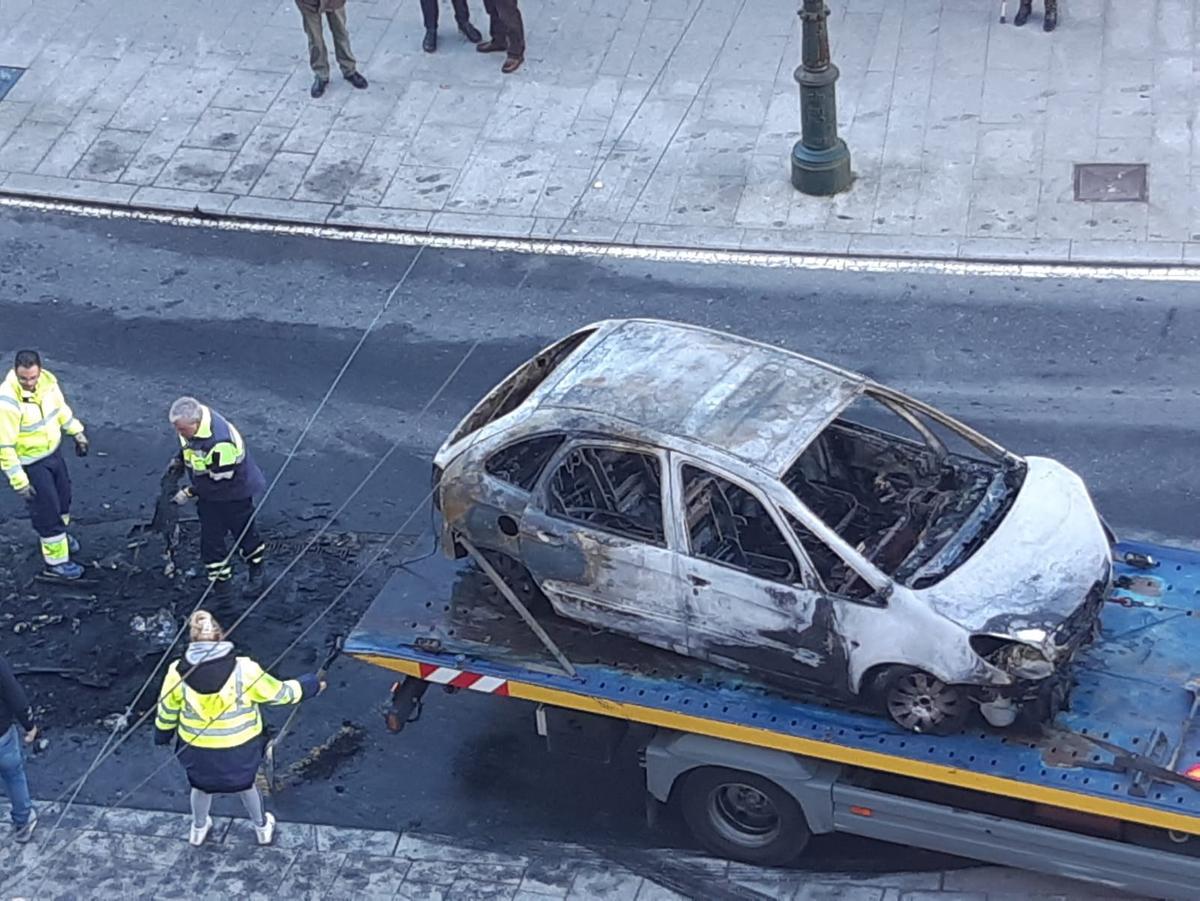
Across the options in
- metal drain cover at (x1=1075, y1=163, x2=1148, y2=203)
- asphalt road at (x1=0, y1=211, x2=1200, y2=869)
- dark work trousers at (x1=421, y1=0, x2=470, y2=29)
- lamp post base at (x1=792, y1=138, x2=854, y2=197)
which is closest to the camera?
asphalt road at (x1=0, y1=211, x2=1200, y2=869)

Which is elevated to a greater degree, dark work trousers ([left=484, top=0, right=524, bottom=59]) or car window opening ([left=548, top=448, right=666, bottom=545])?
car window opening ([left=548, top=448, right=666, bottom=545])

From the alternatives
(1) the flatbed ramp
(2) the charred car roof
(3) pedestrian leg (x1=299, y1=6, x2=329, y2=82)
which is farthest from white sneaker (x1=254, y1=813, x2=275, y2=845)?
(3) pedestrian leg (x1=299, y1=6, x2=329, y2=82)

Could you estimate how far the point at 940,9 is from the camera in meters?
18.2

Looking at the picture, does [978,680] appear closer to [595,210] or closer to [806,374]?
[806,374]

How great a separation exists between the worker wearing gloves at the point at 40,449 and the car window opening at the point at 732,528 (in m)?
4.34

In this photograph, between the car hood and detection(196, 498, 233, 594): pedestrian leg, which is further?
detection(196, 498, 233, 594): pedestrian leg

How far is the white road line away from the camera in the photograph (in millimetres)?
14664

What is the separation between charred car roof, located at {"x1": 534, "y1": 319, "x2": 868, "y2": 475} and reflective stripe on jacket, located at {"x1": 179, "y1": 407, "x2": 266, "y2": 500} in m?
2.34

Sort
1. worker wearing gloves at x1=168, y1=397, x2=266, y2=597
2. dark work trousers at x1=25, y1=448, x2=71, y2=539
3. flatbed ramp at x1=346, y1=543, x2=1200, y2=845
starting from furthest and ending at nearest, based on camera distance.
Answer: dark work trousers at x1=25, y1=448, x2=71, y2=539
worker wearing gloves at x1=168, y1=397, x2=266, y2=597
flatbed ramp at x1=346, y1=543, x2=1200, y2=845

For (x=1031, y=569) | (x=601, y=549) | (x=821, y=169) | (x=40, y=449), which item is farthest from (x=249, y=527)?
(x=821, y=169)

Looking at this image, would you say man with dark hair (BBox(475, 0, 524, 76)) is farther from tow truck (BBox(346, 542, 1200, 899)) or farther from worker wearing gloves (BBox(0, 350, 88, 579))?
tow truck (BBox(346, 542, 1200, 899))

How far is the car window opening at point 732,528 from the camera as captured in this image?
31.8 feet

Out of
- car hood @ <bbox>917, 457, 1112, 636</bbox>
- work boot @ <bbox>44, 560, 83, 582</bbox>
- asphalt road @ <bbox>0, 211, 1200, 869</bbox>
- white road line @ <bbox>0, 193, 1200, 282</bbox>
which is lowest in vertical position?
white road line @ <bbox>0, 193, 1200, 282</bbox>

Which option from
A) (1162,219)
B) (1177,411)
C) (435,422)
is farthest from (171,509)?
(1162,219)
